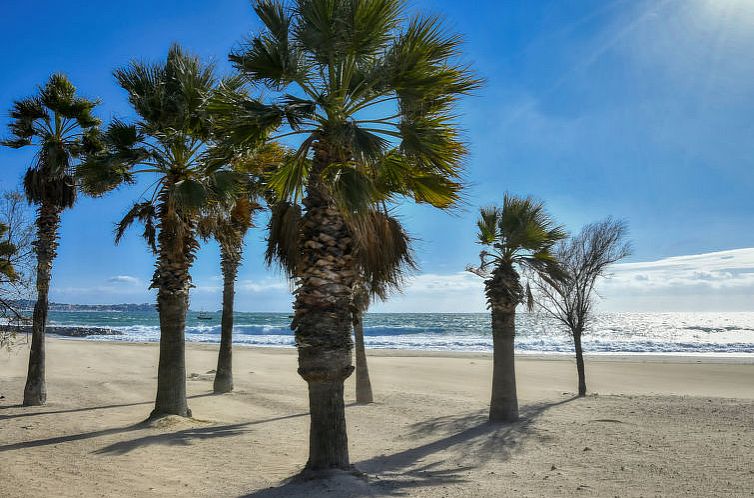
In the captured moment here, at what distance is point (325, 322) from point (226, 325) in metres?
10.7

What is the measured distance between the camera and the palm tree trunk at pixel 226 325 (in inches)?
658

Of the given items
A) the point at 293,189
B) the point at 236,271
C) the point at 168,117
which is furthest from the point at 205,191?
the point at 236,271

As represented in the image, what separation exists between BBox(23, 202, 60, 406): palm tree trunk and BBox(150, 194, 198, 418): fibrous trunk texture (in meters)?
3.94

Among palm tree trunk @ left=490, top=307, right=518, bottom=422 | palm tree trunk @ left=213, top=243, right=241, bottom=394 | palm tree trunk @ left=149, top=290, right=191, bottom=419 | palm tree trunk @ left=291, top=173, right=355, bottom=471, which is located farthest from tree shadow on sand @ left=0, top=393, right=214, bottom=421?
palm tree trunk @ left=490, top=307, right=518, bottom=422

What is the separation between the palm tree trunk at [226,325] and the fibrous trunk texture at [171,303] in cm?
491

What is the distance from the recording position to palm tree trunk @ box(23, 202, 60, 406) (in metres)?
13.4

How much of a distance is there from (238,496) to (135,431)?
481 centimetres

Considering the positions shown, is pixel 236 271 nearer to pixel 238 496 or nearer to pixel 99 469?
pixel 99 469

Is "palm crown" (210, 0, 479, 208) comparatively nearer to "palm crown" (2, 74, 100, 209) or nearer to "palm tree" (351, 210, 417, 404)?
"palm tree" (351, 210, 417, 404)

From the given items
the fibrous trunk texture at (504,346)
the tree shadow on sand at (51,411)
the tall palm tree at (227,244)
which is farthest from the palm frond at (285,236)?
the tree shadow on sand at (51,411)

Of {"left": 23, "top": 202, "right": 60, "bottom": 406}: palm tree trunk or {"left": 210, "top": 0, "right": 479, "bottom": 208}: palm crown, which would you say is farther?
{"left": 23, "top": 202, "right": 60, "bottom": 406}: palm tree trunk

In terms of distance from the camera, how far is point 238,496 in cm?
692

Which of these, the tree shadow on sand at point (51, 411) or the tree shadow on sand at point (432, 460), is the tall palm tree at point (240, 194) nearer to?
the tree shadow on sand at point (51, 411)

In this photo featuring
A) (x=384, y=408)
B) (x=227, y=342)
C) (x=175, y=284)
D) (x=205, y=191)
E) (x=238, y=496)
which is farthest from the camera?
(x=227, y=342)
